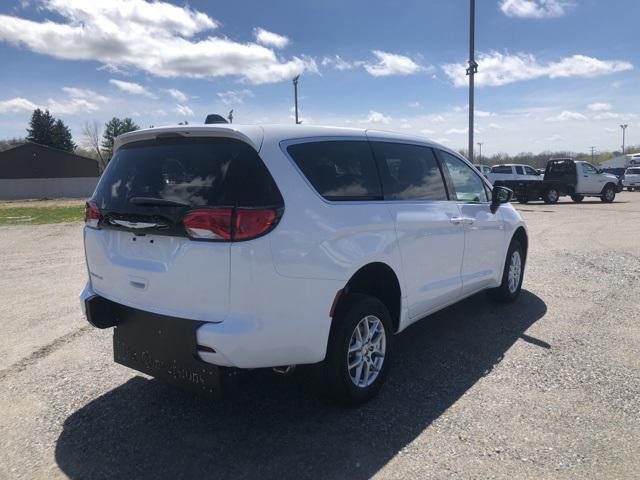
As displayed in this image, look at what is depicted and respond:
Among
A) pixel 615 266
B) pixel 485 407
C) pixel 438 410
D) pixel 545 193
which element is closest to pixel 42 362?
pixel 438 410

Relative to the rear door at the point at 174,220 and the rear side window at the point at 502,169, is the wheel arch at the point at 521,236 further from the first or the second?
the rear side window at the point at 502,169

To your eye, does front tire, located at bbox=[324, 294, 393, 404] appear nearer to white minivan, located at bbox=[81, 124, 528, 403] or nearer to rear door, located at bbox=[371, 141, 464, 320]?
white minivan, located at bbox=[81, 124, 528, 403]

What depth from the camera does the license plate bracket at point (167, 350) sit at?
2846mm

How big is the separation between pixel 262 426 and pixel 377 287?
1.30 m

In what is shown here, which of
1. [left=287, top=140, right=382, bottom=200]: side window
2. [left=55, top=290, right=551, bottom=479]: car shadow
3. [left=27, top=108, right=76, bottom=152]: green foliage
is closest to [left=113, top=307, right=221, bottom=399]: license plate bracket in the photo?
[left=55, top=290, right=551, bottom=479]: car shadow

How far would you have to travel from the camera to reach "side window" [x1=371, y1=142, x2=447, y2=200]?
3.84m

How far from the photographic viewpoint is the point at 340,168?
3.41m

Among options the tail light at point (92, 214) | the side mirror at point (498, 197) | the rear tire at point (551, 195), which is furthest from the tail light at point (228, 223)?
the rear tire at point (551, 195)

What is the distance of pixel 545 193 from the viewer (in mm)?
23641

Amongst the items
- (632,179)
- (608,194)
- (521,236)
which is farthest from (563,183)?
(521,236)

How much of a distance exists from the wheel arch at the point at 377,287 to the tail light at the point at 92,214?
5.73ft

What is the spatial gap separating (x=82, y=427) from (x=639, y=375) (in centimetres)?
411

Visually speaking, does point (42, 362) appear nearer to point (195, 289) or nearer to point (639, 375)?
point (195, 289)

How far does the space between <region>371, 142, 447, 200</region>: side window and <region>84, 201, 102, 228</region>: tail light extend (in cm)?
205
